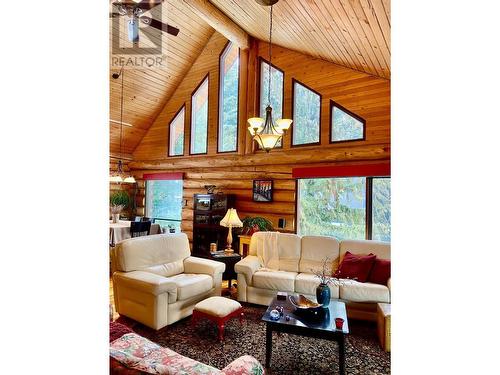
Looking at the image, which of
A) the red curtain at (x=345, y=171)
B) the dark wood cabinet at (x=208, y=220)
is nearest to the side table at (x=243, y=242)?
the dark wood cabinet at (x=208, y=220)

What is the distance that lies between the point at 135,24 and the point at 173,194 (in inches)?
173

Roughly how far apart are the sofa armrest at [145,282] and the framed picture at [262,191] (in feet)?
9.34

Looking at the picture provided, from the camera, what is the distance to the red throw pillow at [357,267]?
3340 millimetres

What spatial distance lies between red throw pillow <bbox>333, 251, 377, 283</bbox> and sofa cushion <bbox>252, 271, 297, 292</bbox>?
0.58m

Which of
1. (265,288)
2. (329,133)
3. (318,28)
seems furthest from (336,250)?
(318,28)

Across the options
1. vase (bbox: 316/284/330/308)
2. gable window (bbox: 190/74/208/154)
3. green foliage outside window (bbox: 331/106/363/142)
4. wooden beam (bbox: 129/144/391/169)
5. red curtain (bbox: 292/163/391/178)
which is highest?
gable window (bbox: 190/74/208/154)

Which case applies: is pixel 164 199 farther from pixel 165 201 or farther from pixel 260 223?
pixel 260 223

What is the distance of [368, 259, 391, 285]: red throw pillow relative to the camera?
3258 millimetres

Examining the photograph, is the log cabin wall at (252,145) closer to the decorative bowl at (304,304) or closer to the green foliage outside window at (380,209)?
A: the green foliage outside window at (380,209)

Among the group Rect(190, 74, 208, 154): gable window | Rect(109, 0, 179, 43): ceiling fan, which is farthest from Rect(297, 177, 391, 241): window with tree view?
Rect(109, 0, 179, 43): ceiling fan

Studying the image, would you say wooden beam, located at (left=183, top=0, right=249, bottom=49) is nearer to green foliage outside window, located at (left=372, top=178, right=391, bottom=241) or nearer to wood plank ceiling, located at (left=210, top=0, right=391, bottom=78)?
wood plank ceiling, located at (left=210, top=0, right=391, bottom=78)

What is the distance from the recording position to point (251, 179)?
226 inches

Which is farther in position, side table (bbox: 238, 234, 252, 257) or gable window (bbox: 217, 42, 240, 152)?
gable window (bbox: 217, 42, 240, 152)
